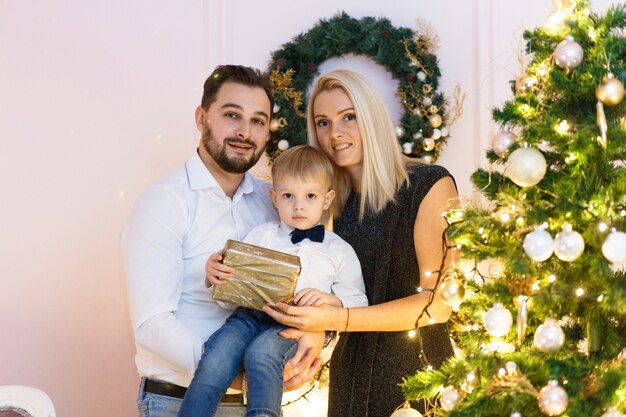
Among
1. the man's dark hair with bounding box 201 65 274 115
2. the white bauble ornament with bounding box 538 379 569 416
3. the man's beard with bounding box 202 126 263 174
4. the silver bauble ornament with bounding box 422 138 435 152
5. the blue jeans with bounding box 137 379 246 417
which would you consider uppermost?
the man's dark hair with bounding box 201 65 274 115

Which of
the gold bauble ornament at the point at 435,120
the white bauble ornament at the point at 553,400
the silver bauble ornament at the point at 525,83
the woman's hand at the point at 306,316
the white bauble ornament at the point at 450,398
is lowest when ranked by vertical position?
the white bauble ornament at the point at 450,398

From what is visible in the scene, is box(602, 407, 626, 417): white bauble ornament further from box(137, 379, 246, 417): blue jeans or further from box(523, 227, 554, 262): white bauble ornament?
box(137, 379, 246, 417): blue jeans

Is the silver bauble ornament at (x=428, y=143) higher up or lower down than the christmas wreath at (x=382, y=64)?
lower down

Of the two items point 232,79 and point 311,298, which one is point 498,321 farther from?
point 232,79

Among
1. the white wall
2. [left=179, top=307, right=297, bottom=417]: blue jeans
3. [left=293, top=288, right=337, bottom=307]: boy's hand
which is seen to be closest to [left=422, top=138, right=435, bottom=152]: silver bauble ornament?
the white wall

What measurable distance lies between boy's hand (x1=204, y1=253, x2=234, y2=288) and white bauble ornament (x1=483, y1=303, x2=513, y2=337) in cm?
73

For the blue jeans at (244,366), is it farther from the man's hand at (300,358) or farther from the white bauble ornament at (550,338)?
the white bauble ornament at (550,338)

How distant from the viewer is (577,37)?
1.75 metres

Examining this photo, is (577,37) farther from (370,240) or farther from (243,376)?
(243,376)

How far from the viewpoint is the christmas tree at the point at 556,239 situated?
162 cm

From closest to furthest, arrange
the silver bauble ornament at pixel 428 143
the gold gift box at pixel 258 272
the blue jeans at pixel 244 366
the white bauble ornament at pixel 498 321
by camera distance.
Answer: the white bauble ornament at pixel 498 321
the blue jeans at pixel 244 366
the gold gift box at pixel 258 272
the silver bauble ornament at pixel 428 143

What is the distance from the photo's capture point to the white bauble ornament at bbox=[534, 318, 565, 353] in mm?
1635

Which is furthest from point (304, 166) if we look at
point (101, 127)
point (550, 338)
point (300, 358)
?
point (101, 127)

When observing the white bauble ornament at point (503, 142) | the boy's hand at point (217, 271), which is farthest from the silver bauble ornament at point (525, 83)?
the boy's hand at point (217, 271)
